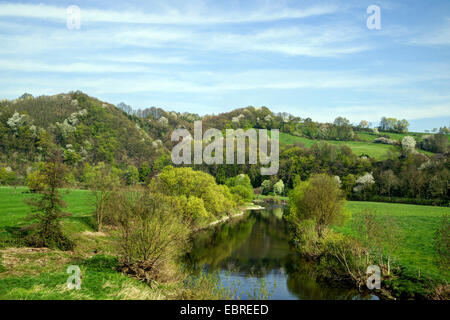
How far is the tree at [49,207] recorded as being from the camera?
24828mm

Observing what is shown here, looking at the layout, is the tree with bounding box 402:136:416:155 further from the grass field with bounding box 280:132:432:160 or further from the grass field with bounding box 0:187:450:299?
the grass field with bounding box 0:187:450:299

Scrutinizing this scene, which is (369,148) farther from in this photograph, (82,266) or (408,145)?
(82,266)

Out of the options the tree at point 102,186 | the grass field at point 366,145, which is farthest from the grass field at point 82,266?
the grass field at point 366,145

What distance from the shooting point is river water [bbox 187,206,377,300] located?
24.0 meters

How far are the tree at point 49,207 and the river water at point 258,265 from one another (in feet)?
40.7

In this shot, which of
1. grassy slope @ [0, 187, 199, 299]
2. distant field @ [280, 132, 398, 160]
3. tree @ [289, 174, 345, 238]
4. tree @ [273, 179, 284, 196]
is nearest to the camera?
grassy slope @ [0, 187, 199, 299]

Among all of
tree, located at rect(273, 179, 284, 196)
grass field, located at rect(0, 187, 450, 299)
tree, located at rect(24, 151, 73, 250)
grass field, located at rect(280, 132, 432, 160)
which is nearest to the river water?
grass field, located at rect(0, 187, 450, 299)

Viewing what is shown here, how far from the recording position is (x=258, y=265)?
1266 inches

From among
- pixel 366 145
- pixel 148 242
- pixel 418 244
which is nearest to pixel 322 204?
pixel 418 244

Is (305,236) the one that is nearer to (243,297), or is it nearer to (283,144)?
(243,297)

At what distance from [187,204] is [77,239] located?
18.1m

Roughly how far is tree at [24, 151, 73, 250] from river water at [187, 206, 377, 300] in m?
12.4

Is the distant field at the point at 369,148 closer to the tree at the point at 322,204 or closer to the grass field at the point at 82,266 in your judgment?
the grass field at the point at 82,266

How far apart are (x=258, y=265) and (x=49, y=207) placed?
20.0 meters
